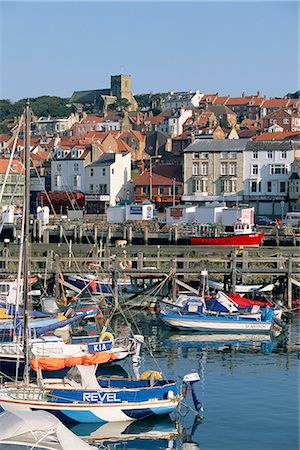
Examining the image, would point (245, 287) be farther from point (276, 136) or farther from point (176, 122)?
point (176, 122)

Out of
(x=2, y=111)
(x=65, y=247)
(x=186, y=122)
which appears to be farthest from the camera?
(x=2, y=111)

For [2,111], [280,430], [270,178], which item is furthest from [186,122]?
[280,430]

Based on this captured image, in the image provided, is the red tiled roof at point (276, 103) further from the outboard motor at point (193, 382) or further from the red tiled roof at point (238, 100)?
the outboard motor at point (193, 382)

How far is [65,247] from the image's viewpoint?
165 feet

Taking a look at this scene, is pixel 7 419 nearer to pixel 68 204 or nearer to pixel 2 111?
pixel 68 204

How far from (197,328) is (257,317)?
2.57 m

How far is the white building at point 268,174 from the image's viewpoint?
80.6m

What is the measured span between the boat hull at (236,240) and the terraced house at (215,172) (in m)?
25.7

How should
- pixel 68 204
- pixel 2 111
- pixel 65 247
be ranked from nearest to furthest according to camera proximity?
pixel 65 247, pixel 68 204, pixel 2 111

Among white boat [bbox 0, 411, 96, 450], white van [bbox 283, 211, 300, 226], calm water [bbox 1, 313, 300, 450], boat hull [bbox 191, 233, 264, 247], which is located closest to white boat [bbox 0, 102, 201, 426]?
calm water [bbox 1, 313, 300, 450]

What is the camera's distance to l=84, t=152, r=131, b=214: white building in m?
85.7

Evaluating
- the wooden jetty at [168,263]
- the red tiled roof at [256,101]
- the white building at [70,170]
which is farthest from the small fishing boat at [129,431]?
the red tiled roof at [256,101]

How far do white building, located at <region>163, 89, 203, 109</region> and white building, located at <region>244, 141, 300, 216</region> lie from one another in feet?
243

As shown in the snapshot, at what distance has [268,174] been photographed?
81.2 metres
